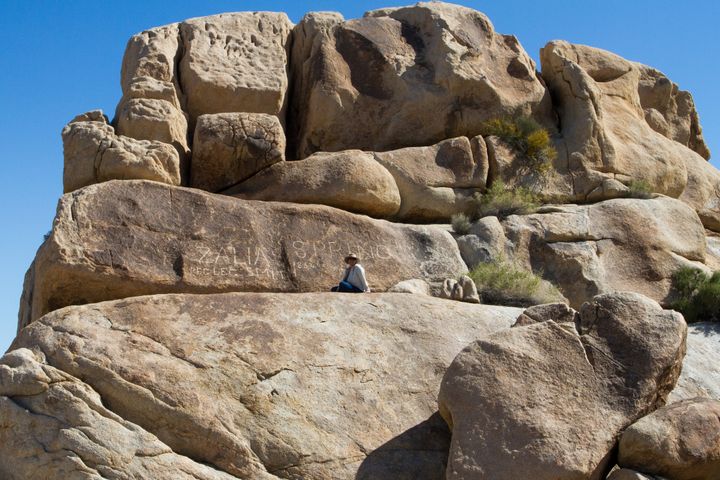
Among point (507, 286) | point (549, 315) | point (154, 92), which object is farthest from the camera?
point (154, 92)

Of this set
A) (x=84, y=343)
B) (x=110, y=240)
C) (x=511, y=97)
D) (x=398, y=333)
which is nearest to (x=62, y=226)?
(x=110, y=240)

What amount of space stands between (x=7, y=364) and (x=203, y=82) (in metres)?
6.57

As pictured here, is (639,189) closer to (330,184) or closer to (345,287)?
(330,184)

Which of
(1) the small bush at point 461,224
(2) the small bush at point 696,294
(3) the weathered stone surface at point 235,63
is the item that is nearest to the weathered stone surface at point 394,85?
(3) the weathered stone surface at point 235,63

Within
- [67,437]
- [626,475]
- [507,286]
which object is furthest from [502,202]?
[67,437]

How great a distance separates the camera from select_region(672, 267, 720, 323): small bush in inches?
558

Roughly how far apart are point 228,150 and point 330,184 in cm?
Result: 152

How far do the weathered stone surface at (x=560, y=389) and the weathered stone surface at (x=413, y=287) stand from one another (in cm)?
271

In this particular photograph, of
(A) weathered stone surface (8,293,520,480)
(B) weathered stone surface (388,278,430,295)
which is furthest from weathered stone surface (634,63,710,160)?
(A) weathered stone surface (8,293,520,480)

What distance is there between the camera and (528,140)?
16062 mm

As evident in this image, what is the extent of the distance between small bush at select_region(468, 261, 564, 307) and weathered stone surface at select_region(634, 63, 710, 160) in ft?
20.2

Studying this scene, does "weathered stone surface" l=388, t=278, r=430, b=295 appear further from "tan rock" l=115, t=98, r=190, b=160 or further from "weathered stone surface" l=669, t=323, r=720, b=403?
"tan rock" l=115, t=98, r=190, b=160

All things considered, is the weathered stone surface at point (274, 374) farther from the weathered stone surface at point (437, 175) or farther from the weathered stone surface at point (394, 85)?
the weathered stone surface at point (394, 85)

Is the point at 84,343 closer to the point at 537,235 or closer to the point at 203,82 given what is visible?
the point at 203,82
